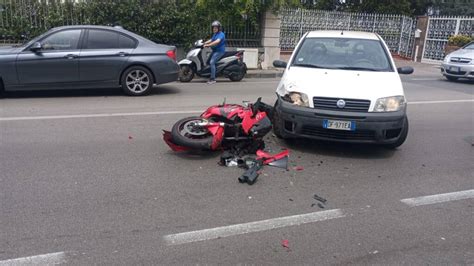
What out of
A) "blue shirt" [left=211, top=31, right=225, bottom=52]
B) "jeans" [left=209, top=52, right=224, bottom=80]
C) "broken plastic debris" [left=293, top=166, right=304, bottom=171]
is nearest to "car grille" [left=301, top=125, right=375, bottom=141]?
"broken plastic debris" [left=293, top=166, right=304, bottom=171]

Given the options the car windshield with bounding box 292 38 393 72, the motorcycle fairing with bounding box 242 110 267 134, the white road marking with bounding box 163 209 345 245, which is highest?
the car windshield with bounding box 292 38 393 72

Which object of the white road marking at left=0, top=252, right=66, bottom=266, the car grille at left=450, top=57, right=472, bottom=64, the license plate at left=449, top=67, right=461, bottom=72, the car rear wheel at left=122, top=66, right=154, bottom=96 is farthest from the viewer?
the license plate at left=449, top=67, right=461, bottom=72

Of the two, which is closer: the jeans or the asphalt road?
the asphalt road

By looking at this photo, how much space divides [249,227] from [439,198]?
7.42 ft

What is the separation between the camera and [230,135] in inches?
235

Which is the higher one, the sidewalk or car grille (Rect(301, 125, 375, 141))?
car grille (Rect(301, 125, 375, 141))

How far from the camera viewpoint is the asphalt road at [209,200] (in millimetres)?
3555

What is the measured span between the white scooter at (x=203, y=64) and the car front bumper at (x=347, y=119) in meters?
7.38

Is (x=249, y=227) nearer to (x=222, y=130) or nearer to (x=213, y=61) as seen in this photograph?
(x=222, y=130)

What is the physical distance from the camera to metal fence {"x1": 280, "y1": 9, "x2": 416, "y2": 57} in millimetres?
20938

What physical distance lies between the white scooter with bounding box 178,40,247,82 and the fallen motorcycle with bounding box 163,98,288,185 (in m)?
7.08

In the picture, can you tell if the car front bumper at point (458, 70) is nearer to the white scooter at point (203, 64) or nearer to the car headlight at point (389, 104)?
the white scooter at point (203, 64)

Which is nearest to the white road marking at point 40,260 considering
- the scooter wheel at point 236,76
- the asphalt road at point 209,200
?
the asphalt road at point 209,200

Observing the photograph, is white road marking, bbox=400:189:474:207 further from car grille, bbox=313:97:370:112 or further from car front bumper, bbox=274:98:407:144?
car grille, bbox=313:97:370:112
